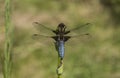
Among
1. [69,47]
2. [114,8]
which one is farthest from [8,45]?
[114,8]

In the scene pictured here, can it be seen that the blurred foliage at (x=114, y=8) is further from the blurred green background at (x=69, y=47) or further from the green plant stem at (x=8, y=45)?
the green plant stem at (x=8, y=45)

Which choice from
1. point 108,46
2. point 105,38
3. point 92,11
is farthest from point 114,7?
point 108,46

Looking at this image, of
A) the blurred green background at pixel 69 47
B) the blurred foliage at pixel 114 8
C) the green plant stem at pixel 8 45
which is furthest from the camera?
the blurred foliage at pixel 114 8

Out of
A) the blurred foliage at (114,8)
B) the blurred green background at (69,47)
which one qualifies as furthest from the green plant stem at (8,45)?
the blurred foliage at (114,8)

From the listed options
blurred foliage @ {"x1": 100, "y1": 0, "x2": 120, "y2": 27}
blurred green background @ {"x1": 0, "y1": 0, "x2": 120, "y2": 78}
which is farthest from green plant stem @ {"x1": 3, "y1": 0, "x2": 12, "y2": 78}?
blurred foliage @ {"x1": 100, "y1": 0, "x2": 120, "y2": 27}

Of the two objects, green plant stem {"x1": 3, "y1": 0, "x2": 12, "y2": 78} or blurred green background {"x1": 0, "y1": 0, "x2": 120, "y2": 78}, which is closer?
green plant stem {"x1": 3, "y1": 0, "x2": 12, "y2": 78}

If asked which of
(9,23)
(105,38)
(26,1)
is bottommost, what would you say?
(105,38)

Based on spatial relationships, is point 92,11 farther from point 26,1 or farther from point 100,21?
point 26,1

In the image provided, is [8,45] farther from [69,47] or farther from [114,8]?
[114,8]

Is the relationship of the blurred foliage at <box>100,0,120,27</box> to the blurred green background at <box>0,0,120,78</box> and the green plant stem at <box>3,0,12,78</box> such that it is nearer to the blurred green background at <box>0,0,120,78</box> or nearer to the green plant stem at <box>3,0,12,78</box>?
the blurred green background at <box>0,0,120,78</box>
